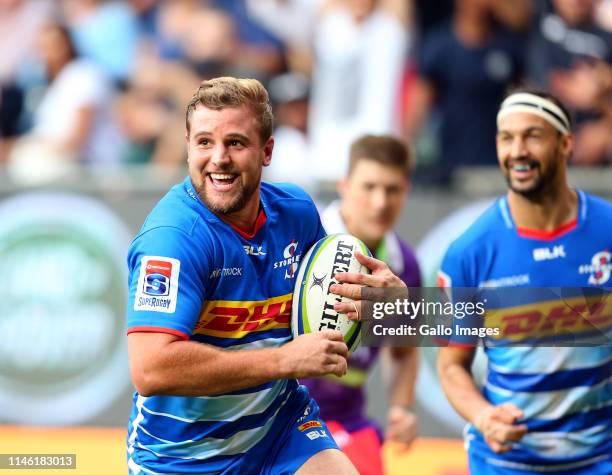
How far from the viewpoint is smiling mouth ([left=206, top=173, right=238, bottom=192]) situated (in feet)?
16.5

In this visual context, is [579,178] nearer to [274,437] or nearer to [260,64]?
[260,64]

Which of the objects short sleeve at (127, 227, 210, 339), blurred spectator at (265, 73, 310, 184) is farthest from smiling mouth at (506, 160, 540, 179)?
blurred spectator at (265, 73, 310, 184)

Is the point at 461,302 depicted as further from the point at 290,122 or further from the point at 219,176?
the point at 290,122

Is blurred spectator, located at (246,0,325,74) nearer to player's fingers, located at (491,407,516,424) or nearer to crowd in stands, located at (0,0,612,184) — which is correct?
crowd in stands, located at (0,0,612,184)

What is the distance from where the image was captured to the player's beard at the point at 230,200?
504cm

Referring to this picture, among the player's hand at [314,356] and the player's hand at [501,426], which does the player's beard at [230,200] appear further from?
the player's hand at [501,426]

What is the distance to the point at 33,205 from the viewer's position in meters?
10.8

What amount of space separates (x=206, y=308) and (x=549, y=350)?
2117mm

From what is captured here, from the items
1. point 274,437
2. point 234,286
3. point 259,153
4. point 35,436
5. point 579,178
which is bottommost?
point 274,437

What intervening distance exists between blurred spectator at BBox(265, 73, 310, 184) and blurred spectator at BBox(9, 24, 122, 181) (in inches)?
66.7

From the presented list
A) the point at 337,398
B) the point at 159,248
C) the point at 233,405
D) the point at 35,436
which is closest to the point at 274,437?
the point at 233,405

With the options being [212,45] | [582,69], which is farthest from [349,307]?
[212,45]

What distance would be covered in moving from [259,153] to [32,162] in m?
6.79

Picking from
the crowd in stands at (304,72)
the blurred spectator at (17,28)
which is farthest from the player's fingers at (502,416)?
the blurred spectator at (17,28)
